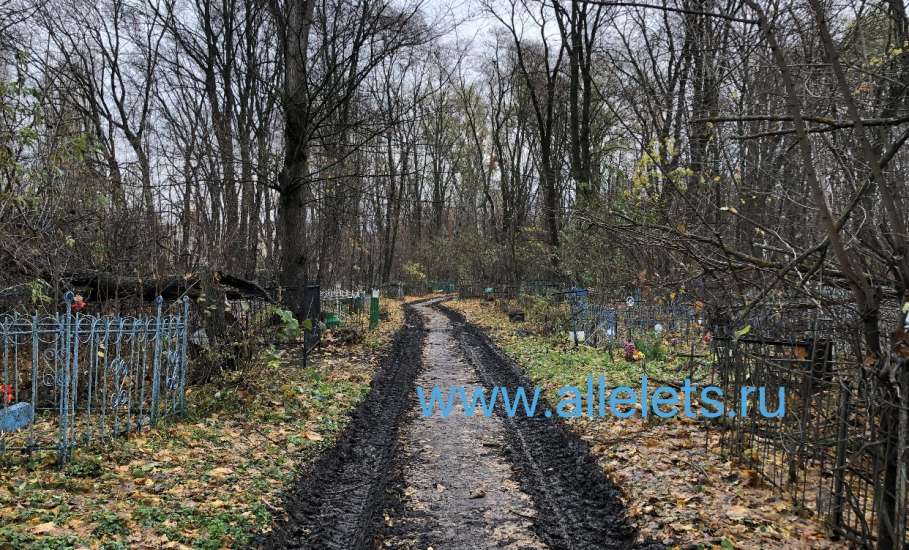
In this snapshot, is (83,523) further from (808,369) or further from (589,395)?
(589,395)

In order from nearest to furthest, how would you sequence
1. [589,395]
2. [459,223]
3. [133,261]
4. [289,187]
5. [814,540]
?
[814,540]
[589,395]
[133,261]
[289,187]
[459,223]

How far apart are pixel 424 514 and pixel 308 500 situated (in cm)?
110

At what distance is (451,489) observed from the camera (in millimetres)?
5535

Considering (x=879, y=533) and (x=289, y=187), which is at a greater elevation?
(x=289, y=187)

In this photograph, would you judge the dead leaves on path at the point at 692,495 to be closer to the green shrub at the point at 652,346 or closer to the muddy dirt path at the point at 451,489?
the muddy dirt path at the point at 451,489

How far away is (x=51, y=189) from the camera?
A: 287 inches

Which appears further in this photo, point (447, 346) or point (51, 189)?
point (447, 346)

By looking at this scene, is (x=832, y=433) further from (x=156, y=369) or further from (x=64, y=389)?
(x=64, y=389)

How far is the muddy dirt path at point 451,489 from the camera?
14.8ft

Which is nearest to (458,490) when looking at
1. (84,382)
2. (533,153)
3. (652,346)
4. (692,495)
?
(692,495)

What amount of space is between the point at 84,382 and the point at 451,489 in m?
5.56

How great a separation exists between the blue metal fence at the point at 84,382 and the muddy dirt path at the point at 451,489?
83.9 inches

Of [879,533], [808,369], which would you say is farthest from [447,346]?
[879,533]

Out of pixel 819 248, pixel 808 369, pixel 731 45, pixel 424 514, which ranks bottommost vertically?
pixel 424 514
